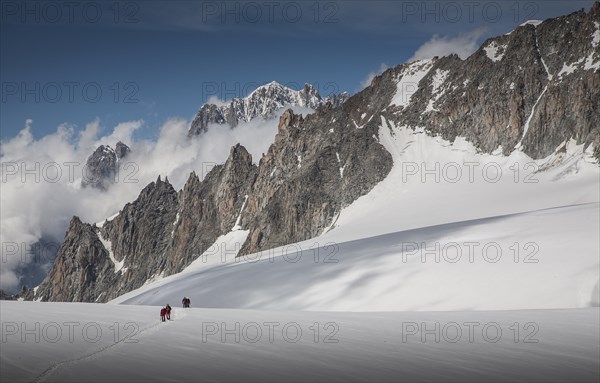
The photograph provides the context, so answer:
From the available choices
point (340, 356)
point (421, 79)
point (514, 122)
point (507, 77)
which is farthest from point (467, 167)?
point (340, 356)

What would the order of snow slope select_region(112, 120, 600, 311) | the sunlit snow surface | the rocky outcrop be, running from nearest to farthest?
the sunlit snow surface < snow slope select_region(112, 120, 600, 311) < the rocky outcrop

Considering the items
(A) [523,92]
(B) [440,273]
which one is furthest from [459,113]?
(B) [440,273]

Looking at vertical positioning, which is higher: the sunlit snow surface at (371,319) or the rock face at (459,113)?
the rock face at (459,113)

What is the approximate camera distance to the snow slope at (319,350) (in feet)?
39.6

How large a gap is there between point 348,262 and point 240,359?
79.9 feet

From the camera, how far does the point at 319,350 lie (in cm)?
1538

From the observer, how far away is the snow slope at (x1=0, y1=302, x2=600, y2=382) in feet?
39.6

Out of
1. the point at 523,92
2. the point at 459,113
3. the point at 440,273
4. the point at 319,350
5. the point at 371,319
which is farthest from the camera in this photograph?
the point at 459,113

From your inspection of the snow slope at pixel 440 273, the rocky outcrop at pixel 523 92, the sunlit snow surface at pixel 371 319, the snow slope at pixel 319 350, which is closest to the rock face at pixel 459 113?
the rocky outcrop at pixel 523 92

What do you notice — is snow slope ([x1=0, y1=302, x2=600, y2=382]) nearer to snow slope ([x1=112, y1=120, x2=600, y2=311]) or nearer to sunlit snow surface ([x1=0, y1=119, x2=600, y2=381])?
sunlit snow surface ([x1=0, y1=119, x2=600, y2=381])

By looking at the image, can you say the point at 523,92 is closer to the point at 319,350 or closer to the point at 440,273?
the point at 440,273

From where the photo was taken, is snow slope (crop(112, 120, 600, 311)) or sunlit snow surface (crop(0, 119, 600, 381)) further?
snow slope (crop(112, 120, 600, 311))

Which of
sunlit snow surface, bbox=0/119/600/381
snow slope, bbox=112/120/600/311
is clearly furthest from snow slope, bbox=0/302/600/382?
snow slope, bbox=112/120/600/311

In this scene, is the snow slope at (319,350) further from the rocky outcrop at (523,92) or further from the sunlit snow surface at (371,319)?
the rocky outcrop at (523,92)
